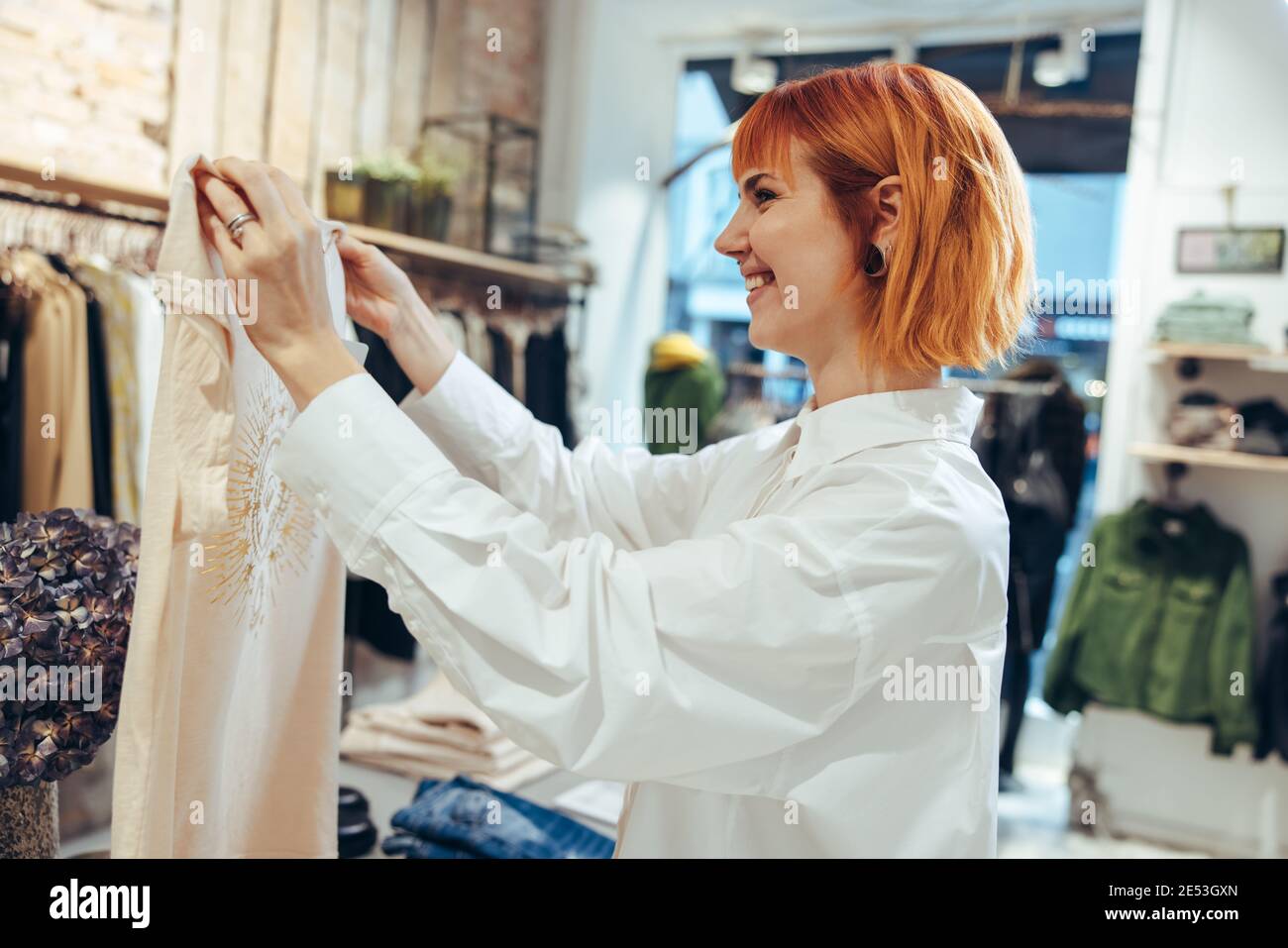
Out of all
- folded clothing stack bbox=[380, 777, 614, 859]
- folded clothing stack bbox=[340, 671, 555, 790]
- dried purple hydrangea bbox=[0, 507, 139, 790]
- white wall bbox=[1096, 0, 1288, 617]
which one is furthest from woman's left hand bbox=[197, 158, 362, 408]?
white wall bbox=[1096, 0, 1288, 617]

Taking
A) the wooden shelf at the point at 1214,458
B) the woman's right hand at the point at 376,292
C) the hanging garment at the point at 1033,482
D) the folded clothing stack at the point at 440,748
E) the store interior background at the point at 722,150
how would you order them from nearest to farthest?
the woman's right hand at the point at 376,292
the folded clothing stack at the point at 440,748
the store interior background at the point at 722,150
the wooden shelf at the point at 1214,458
the hanging garment at the point at 1033,482

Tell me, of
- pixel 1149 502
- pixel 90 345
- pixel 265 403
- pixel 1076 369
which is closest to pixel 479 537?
pixel 265 403

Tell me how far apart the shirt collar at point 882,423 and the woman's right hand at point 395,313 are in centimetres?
57

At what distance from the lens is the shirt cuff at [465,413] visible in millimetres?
1524

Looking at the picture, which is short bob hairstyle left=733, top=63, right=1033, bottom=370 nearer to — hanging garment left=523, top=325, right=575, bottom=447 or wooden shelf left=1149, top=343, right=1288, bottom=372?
hanging garment left=523, top=325, right=575, bottom=447

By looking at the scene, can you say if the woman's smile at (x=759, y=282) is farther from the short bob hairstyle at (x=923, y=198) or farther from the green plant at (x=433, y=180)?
the green plant at (x=433, y=180)

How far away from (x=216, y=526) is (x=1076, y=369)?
470cm

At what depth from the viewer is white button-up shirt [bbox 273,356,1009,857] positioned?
95 centimetres

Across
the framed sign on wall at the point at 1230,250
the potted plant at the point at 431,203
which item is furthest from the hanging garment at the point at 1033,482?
the potted plant at the point at 431,203

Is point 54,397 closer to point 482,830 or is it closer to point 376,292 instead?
point 376,292

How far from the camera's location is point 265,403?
1.21m

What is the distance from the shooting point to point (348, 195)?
3.42 metres

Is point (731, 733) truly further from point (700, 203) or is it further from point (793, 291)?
point (700, 203)

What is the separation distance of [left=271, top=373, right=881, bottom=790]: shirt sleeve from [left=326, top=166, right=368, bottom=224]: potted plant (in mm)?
2627
